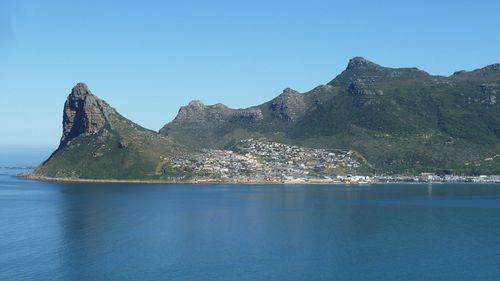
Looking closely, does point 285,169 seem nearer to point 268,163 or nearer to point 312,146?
point 268,163

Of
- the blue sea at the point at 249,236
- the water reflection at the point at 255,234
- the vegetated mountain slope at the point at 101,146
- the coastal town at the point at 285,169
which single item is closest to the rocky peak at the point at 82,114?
the vegetated mountain slope at the point at 101,146

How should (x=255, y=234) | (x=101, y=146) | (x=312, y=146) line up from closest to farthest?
(x=255, y=234) < (x=101, y=146) < (x=312, y=146)

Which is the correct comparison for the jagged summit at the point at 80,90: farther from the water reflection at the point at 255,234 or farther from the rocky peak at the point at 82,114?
the water reflection at the point at 255,234

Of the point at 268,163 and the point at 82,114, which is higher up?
the point at 82,114

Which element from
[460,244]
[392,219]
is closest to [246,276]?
[460,244]

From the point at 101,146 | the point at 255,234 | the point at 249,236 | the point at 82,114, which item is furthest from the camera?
the point at 82,114

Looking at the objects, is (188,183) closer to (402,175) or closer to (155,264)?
(402,175)

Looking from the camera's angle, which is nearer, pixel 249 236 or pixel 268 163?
pixel 249 236

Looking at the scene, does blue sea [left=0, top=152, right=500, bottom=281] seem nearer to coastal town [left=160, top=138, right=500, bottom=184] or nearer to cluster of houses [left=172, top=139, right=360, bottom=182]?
coastal town [left=160, top=138, right=500, bottom=184]

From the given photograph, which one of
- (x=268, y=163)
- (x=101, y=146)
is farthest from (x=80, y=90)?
(x=268, y=163)
